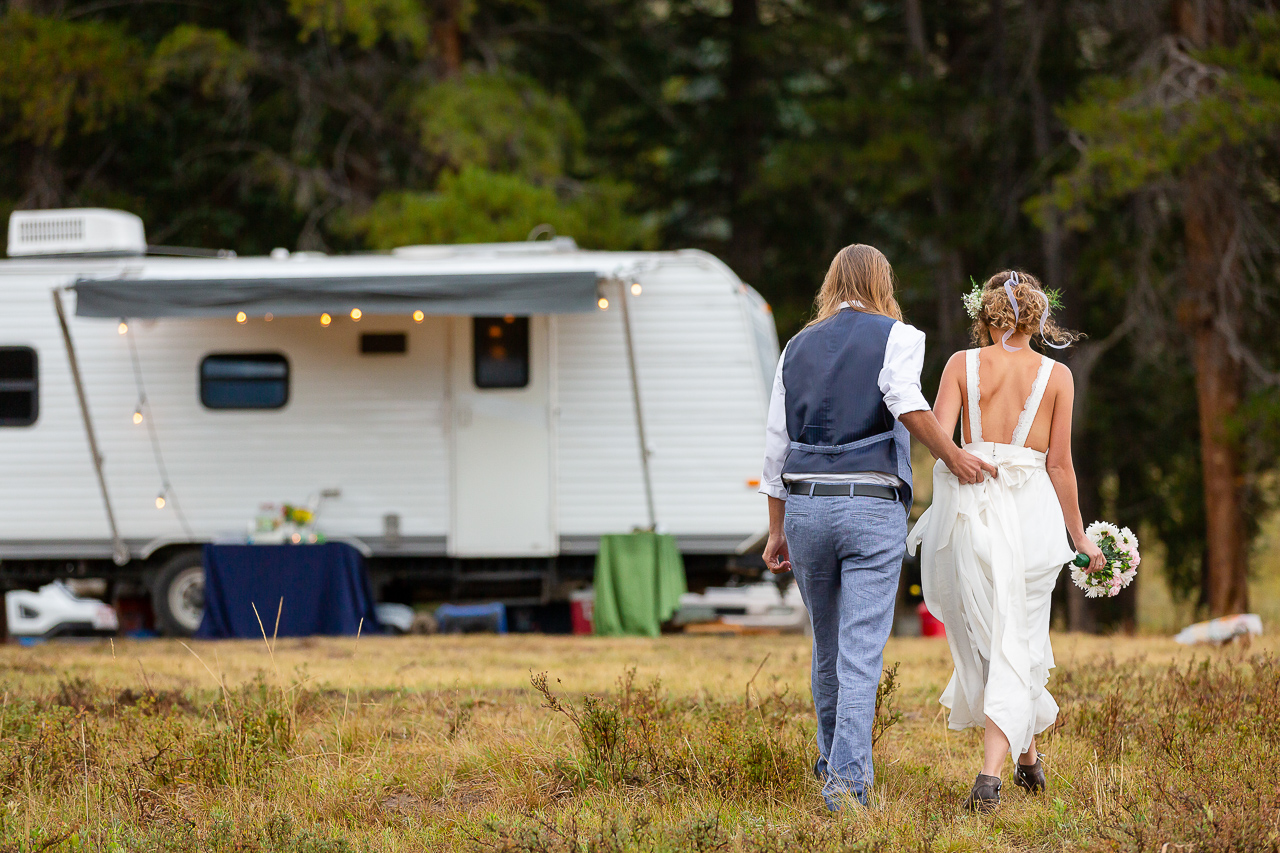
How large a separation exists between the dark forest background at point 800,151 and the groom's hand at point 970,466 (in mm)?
7842

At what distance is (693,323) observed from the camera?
9258 mm

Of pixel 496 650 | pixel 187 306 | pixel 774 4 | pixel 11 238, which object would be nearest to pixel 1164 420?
pixel 774 4

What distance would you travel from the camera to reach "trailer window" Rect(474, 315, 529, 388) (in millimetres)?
9414

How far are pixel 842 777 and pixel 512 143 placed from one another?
10.7m

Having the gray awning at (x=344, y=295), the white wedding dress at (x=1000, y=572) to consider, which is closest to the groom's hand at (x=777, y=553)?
the white wedding dress at (x=1000, y=572)

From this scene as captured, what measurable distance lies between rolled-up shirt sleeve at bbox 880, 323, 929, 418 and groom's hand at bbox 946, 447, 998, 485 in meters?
0.21

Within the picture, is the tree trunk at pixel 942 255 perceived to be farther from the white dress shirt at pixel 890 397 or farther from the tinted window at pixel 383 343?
the white dress shirt at pixel 890 397

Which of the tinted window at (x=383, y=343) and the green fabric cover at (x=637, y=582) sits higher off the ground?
the tinted window at (x=383, y=343)

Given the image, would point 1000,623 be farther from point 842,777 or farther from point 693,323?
point 693,323

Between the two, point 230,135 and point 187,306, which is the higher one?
point 230,135

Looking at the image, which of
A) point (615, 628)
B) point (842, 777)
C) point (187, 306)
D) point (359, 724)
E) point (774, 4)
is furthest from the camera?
point (774, 4)

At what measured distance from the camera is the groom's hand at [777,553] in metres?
4.03

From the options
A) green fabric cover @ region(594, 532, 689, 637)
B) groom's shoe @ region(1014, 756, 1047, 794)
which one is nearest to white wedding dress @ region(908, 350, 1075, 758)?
groom's shoe @ region(1014, 756, 1047, 794)

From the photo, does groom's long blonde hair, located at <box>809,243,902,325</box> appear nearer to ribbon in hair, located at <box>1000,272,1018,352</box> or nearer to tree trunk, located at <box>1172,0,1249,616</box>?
ribbon in hair, located at <box>1000,272,1018,352</box>
